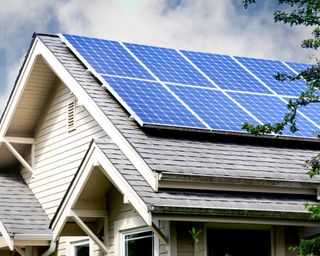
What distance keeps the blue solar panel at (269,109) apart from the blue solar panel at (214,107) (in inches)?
13.2

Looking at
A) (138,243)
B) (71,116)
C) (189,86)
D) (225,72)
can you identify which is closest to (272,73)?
(225,72)

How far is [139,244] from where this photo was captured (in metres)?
17.9

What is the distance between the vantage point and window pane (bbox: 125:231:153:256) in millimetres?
17453

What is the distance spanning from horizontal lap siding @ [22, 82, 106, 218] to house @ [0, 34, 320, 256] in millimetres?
30

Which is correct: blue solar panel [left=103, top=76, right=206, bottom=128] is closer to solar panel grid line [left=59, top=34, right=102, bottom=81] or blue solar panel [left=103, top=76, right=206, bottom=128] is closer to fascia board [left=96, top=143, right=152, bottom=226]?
solar panel grid line [left=59, top=34, right=102, bottom=81]

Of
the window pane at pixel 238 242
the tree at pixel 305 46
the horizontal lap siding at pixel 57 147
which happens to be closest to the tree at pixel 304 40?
the tree at pixel 305 46

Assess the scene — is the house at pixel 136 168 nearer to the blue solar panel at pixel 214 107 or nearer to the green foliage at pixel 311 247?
the blue solar panel at pixel 214 107

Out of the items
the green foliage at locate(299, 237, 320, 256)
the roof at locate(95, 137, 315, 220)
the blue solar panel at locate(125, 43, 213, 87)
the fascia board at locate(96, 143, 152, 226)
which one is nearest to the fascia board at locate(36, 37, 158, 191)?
the roof at locate(95, 137, 315, 220)

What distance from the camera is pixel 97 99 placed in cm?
1891

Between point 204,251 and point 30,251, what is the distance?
6.24 meters

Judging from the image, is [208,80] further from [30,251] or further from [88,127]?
[30,251]

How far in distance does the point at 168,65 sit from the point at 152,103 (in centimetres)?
310

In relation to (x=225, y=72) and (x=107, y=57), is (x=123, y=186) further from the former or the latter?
(x=225, y=72)

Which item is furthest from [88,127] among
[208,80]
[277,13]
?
[277,13]
